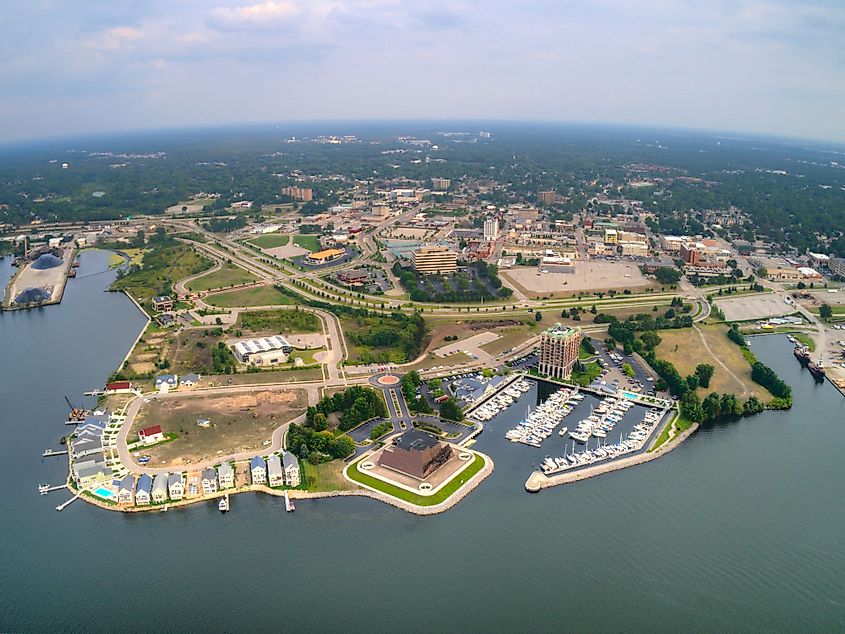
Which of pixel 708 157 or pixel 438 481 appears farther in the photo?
pixel 708 157

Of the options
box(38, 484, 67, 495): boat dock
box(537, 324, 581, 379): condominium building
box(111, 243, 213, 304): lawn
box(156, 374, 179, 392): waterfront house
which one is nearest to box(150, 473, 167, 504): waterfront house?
box(38, 484, 67, 495): boat dock

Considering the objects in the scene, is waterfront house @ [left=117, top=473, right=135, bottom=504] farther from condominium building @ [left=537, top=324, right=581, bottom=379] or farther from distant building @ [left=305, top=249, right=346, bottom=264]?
distant building @ [left=305, top=249, right=346, bottom=264]

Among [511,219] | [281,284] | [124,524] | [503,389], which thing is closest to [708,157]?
[511,219]

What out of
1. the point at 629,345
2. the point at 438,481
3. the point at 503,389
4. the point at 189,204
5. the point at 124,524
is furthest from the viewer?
the point at 189,204

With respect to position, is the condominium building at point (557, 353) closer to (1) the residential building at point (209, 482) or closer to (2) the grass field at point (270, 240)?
(1) the residential building at point (209, 482)

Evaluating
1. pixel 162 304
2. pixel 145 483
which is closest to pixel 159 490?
pixel 145 483

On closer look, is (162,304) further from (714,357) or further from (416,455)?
(714,357)

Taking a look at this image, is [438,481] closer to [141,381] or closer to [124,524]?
[124,524]
